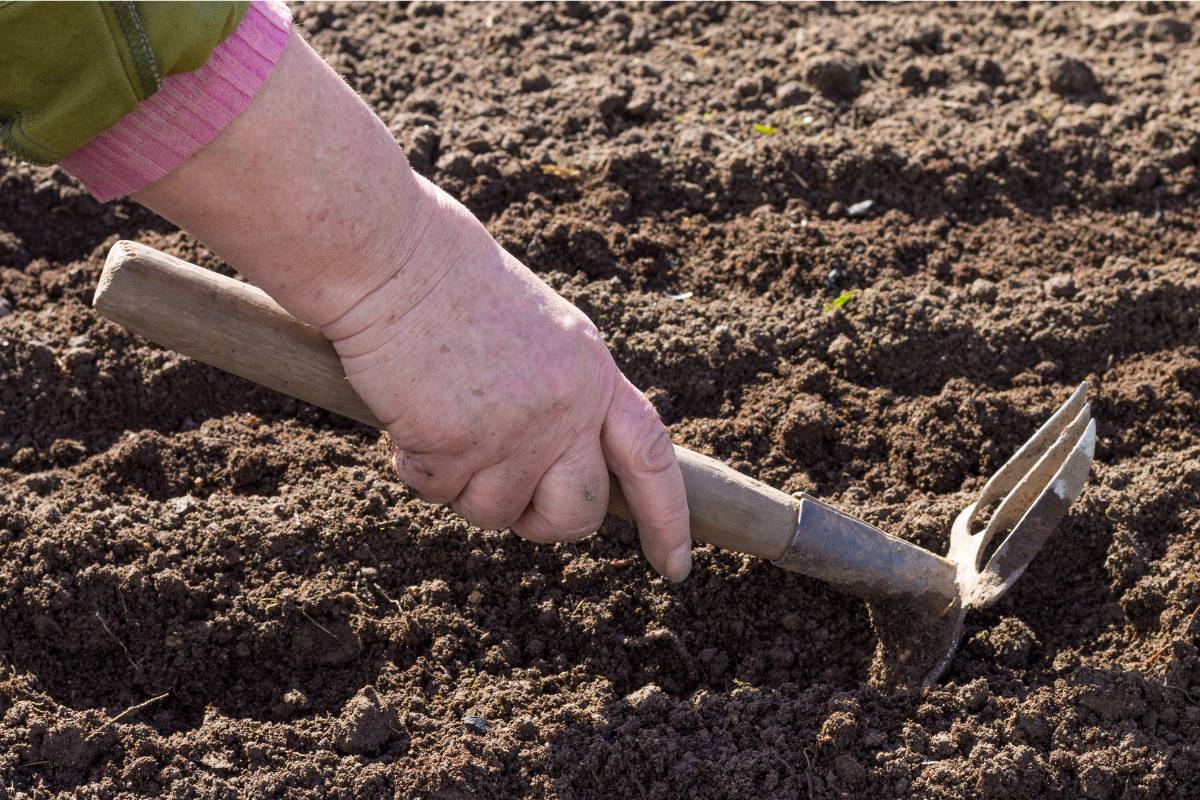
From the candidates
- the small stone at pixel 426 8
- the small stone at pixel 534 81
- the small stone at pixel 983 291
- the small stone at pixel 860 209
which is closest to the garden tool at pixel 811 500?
the small stone at pixel 983 291

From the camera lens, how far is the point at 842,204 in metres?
3.43

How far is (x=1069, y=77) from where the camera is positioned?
376cm

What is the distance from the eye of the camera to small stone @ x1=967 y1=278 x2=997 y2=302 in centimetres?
312

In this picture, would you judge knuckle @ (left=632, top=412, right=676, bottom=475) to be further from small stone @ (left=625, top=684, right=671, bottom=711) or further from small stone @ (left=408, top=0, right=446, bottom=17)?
small stone @ (left=408, top=0, right=446, bottom=17)

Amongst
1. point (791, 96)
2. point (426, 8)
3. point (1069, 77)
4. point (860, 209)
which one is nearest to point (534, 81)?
point (426, 8)

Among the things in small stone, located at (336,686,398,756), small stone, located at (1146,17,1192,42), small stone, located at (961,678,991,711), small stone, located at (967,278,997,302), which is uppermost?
small stone, located at (1146,17,1192,42)

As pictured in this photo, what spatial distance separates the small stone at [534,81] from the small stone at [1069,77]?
5.16 ft

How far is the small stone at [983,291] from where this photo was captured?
312 cm

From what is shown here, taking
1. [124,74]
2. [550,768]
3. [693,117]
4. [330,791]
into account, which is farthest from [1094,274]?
[124,74]

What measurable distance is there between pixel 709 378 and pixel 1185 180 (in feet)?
5.26

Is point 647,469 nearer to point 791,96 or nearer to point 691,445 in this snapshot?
point 691,445

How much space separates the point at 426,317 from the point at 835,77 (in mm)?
2255

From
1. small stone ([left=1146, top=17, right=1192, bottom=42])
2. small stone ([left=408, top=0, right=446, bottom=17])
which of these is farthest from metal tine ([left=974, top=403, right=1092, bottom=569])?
small stone ([left=408, top=0, right=446, bottom=17])

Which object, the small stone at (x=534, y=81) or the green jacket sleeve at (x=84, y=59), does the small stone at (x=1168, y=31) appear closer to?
the small stone at (x=534, y=81)
